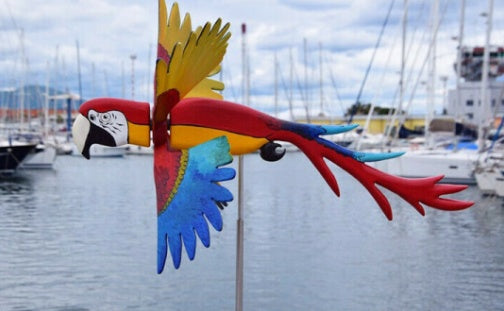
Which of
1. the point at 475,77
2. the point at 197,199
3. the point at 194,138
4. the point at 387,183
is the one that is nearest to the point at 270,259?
the point at 387,183

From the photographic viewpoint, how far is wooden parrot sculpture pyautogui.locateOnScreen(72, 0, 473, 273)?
6176 mm

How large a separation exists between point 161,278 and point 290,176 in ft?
98.1

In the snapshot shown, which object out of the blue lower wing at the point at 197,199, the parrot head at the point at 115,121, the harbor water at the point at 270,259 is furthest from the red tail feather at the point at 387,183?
the harbor water at the point at 270,259

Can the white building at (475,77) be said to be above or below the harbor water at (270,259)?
above

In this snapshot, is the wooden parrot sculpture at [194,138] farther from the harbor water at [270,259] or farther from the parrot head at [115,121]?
the harbor water at [270,259]

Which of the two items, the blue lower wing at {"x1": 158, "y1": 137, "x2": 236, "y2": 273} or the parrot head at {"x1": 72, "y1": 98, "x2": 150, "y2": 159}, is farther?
the parrot head at {"x1": 72, "y1": 98, "x2": 150, "y2": 159}

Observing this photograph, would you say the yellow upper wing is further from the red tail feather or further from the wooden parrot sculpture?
the red tail feather

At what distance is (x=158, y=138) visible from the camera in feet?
21.6

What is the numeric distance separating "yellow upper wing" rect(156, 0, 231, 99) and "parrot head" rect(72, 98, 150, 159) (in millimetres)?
340

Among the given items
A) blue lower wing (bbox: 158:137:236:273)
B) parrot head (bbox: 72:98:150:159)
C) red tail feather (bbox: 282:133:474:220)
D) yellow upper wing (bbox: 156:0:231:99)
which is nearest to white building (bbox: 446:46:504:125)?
red tail feather (bbox: 282:133:474:220)

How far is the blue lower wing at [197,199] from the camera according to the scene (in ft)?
20.0

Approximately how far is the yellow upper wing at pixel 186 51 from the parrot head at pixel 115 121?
1.12 ft

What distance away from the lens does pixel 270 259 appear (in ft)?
48.6

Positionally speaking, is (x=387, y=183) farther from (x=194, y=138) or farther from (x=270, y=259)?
(x=270, y=259)
